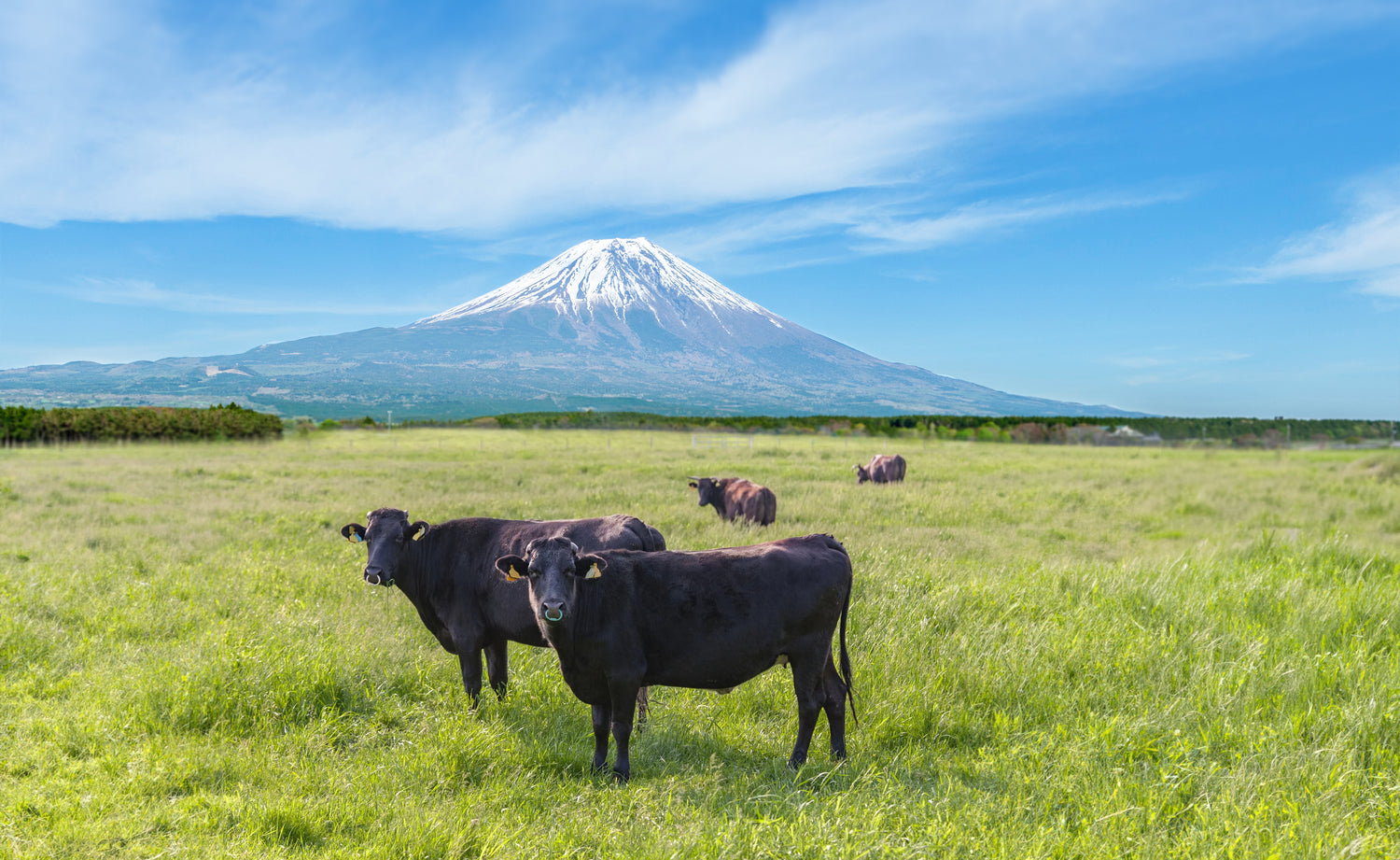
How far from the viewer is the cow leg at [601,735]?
5.03 metres

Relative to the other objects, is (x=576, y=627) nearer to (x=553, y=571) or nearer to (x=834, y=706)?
(x=553, y=571)

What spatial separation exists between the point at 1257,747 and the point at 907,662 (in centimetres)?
256

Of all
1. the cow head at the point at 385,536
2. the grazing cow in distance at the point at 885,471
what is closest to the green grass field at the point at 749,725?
the cow head at the point at 385,536

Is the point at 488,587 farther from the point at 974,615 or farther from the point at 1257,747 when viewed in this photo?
the point at 1257,747

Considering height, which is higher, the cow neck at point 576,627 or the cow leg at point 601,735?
the cow neck at point 576,627

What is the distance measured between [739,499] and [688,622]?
38.4ft

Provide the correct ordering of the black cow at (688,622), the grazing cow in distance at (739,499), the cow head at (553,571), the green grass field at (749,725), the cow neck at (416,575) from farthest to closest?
the grazing cow in distance at (739,499)
the cow neck at (416,575)
the black cow at (688,622)
the cow head at (553,571)
the green grass field at (749,725)

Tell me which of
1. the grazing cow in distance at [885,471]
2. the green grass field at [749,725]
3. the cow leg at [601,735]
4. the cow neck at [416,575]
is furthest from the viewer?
the grazing cow in distance at [885,471]

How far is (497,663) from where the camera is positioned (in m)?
6.54

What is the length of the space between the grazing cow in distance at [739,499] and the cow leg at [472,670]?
32.7 ft

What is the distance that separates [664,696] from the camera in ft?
21.2

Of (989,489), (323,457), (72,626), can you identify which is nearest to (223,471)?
(323,457)

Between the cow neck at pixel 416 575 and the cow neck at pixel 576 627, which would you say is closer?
Result: the cow neck at pixel 576 627

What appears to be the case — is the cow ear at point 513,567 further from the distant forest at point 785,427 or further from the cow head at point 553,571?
the distant forest at point 785,427
